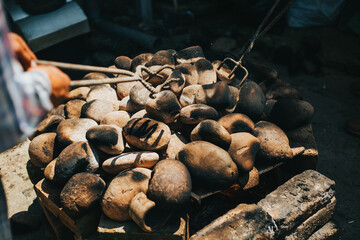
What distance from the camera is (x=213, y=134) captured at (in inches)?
90.1

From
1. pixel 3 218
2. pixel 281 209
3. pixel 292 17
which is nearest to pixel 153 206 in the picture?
pixel 3 218

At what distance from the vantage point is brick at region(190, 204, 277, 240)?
6.99 feet

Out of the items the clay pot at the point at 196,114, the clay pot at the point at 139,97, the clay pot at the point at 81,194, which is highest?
the clay pot at the point at 139,97

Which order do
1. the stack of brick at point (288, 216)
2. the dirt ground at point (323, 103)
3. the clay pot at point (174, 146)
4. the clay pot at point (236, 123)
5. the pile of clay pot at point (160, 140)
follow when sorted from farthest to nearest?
the dirt ground at point (323, 103), the clay pot at point (236, 123), the clay pot at point (174, 146), the stack of brick at point (288, 216), the pile of clay pot at point (160, 140)

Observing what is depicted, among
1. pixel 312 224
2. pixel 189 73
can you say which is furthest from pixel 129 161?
pixel 312 224

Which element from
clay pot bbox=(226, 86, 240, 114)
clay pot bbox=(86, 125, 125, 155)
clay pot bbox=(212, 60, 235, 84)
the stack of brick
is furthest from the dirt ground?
clay pot bbox=(86, 125, 125, 155)

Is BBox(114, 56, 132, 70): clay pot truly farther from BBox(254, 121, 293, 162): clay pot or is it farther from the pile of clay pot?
BBox(254, 121, 293, 162): clay pot

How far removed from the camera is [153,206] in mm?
2002

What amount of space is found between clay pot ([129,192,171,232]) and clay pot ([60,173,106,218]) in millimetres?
293

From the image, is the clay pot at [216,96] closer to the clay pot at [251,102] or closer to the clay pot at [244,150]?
the clay pot at [251,102]

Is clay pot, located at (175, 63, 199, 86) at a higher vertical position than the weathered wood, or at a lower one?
higher

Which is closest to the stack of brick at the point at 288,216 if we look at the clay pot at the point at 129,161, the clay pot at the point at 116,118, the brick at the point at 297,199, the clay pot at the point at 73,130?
the brick at the point at 297,199

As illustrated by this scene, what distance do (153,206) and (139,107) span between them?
956 millimetres

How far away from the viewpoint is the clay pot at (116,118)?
2.54m
